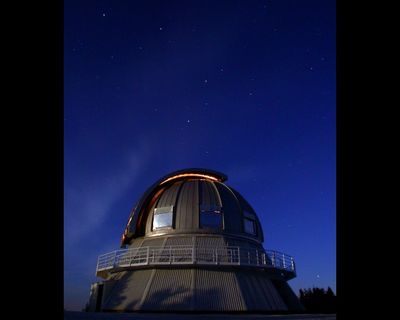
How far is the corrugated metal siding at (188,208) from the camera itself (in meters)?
19.5

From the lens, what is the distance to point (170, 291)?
1617 centimetres

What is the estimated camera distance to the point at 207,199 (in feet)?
66.6

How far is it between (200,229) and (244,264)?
3.51m

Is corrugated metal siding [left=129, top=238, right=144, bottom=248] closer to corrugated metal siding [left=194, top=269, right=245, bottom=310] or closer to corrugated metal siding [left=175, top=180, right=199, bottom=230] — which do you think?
corrugated metal siding [left=175, top=180, right=199, bottom=230]

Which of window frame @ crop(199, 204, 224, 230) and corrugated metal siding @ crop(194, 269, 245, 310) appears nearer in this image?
corrugated metal siding @ crop(194, 269, 245, 310)

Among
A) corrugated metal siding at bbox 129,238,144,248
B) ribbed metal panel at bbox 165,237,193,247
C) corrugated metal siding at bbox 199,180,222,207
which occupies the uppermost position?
corrugated metal siding at bbox 199,180,222,207

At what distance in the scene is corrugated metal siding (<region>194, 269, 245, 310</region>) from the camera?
15.4 m

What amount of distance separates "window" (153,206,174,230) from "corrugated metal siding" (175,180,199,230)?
0.44 meters

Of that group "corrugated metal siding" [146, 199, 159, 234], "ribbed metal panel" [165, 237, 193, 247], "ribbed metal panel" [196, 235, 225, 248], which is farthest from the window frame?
"corrugated metal siding" [146, 199, 159, 234]

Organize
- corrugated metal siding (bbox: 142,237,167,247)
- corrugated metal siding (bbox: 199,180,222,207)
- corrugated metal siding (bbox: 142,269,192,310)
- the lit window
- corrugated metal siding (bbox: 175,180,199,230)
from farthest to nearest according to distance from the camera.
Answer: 1. the lit window
2. corrugated metal siding (bbox: 199,180,222,207)
3. corrugated metal siding (bbox: 175,180,199,230)
4. corrugated metal siding (bbox: 142,237,167,247)
5. corrugated metal siding (bbox: 142,269,192,310)

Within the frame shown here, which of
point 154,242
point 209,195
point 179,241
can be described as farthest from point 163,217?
point 209,195

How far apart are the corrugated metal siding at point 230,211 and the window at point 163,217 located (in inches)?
129
